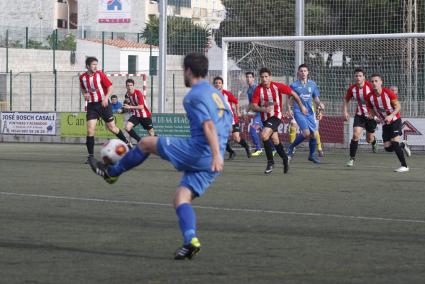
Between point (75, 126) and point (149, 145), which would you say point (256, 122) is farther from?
point (149, 145)

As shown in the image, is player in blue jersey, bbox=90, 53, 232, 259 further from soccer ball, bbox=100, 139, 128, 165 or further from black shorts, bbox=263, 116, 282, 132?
black shorts, bbox=263, 116, 282, 132

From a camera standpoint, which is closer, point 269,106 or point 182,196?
point 182,196

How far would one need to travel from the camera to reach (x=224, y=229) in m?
9.85

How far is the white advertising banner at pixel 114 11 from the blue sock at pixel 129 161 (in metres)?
37.0

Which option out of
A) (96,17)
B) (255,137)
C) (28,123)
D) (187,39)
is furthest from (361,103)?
(96,17)

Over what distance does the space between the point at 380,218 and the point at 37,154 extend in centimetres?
1530

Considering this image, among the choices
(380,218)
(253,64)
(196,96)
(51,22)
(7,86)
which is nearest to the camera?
(196,96)

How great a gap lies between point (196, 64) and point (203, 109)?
0.36 meters

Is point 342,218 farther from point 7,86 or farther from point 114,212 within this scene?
point 7,86

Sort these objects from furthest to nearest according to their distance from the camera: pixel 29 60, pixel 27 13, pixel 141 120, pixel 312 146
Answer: pixel 27 13
pixel 29 60
pixel 141 120
pixel 312 146

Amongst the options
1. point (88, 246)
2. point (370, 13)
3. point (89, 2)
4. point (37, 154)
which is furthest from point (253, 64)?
point (89, 2)

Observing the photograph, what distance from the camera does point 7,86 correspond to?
150 feet

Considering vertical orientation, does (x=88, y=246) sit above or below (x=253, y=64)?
below

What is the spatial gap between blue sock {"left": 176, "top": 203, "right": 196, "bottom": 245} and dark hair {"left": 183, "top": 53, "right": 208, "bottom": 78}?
3.43 feet
